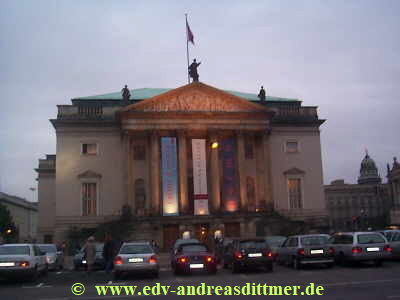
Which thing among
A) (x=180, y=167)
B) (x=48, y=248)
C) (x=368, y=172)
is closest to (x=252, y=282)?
(x=48, y=248)

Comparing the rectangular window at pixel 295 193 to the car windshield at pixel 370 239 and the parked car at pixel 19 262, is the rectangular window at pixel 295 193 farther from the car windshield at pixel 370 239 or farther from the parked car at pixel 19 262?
the parked car at pixel 19 262

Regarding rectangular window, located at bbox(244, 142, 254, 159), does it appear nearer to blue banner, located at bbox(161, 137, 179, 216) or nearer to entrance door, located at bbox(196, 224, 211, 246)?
blue banner, located at bbox(161, 137, 179, 216)

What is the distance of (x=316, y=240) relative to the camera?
78.1 ft

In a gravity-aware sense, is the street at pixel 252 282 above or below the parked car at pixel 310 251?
below

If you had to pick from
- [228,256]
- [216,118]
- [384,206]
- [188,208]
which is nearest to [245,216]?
[188,208]

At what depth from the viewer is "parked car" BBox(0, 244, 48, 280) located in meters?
20.4

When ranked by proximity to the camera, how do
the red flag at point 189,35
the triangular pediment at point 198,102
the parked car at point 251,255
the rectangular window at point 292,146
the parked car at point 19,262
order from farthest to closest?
the rectangular window at point 292,146 → the red flag at point 189,35 → the triangular pediment at point 198,102 → the parked car at point 251,255 → the parked car at point 19,262

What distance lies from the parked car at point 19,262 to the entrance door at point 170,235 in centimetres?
2679

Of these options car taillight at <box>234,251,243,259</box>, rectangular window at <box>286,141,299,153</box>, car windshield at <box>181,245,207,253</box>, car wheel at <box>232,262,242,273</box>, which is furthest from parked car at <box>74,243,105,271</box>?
rectangular window at <box>286,141,299,153</box>

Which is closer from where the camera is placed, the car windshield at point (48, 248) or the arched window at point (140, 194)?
the car windshield at point (48, 248)

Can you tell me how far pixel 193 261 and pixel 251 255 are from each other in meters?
2.72

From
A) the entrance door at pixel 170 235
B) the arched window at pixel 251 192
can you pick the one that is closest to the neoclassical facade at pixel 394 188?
the arched window at pixel 251 192

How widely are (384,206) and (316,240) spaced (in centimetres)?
12100

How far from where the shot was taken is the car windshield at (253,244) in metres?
23.0
